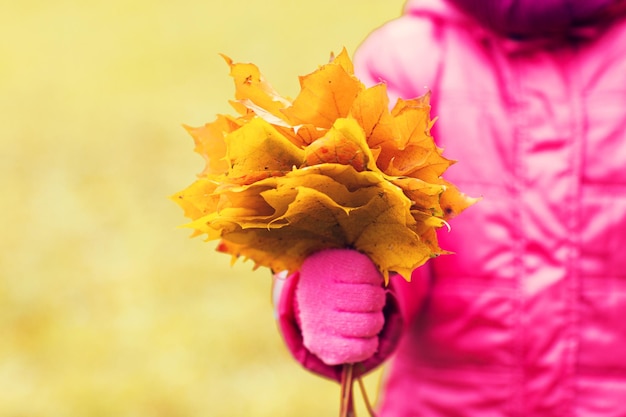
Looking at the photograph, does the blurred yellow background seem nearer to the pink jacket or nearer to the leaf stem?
the pink jacket

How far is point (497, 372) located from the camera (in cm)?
154

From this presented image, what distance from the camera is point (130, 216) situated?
4.06 meters

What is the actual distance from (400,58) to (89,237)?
8.25ft

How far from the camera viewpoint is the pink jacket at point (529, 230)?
1.50 metres

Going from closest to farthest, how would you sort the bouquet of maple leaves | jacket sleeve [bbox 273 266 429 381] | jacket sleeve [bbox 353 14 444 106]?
the bouquet of maple leaves < jacket sleeve [bbox 273 266 429 381] < jacket sleeve [bbox 353 14 444 106]

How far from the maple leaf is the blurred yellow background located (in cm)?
173

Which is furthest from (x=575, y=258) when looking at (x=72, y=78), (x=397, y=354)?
(x=72, y=78)

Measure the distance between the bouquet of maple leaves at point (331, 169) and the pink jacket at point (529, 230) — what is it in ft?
1.00

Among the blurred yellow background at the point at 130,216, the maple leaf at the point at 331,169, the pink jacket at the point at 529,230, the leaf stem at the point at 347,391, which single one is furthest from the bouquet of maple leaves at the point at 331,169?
the blurred yellow background at the point at 130,216

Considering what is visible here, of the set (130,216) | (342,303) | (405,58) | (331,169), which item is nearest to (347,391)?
(342,303)

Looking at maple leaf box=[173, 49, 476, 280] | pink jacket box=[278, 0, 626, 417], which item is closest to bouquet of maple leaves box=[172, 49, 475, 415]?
maple leaf box=[173, 49, 476, 280]

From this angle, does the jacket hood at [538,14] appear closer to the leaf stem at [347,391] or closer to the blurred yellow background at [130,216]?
the leaf stem at [347,391]

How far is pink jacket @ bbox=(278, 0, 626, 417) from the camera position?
4.94 ft

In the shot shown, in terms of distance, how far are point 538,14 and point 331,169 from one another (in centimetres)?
53
